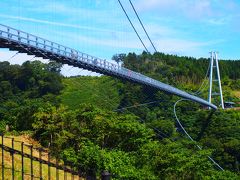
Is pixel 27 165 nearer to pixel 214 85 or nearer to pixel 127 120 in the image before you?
pixel 127 120

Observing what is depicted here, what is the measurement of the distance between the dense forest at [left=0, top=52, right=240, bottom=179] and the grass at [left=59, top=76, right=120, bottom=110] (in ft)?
0.28

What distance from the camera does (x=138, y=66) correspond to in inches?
1863

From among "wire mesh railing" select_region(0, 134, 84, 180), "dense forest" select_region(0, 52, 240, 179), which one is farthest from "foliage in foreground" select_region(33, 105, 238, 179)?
"wire mesh railing" select_region(0, 134, 84, 180)

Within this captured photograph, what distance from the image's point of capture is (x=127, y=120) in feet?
43.7

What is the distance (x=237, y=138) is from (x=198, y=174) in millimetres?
20678

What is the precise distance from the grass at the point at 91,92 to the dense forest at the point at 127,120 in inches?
3.4


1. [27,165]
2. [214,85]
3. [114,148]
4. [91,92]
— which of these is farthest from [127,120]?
[214,85]

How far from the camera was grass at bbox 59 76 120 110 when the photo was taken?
34181mm

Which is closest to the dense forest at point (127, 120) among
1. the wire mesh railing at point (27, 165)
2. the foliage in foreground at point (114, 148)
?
the foliage in foreground at point (114, 148)

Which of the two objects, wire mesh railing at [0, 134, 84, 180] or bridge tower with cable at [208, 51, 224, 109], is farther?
bridge tower with cable at [208, 51, 224, 109]

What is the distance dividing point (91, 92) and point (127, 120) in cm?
2502

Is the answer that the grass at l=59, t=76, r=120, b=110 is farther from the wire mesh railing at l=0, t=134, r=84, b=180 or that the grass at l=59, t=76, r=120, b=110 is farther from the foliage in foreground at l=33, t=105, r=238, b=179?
the wire mesh railing at l=0, t=134, r=84, b=180

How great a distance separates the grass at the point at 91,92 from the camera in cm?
3418

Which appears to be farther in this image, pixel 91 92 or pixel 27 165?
pixel 91 92
